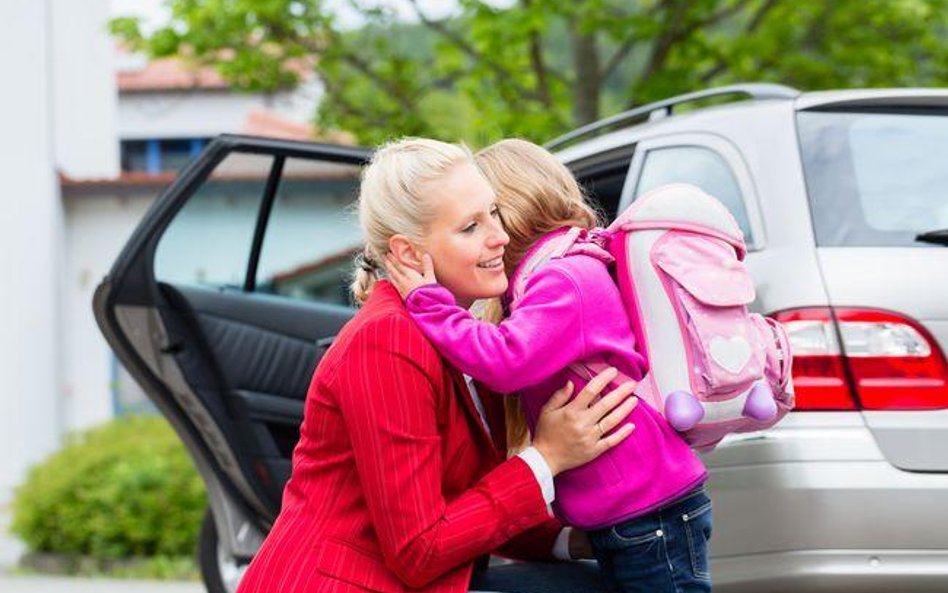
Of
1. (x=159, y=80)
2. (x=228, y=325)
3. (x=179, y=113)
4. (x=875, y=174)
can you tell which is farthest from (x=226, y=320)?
(x=159, y=80)

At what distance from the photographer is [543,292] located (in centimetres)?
284

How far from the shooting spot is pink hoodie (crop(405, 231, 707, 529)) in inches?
111

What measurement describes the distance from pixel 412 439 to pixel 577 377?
0.34 m

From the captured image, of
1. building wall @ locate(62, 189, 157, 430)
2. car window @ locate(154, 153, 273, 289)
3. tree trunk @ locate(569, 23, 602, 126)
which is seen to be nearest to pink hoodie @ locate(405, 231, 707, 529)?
car window @ locate(154, 153, 273, 289)

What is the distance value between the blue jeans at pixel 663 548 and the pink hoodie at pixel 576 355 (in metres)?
0.03

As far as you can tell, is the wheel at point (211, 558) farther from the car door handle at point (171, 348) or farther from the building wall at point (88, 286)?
the building wall at point (88, 286)

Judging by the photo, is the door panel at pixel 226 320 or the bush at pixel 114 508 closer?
the door panel at pixel 226 320

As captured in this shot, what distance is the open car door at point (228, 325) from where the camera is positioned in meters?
5.12

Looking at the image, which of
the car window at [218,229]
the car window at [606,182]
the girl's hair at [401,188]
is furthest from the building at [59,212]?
the girl's hair at [401,188]

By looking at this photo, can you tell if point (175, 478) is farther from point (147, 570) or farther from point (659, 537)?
point (659, 537)

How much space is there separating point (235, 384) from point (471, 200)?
2641mm

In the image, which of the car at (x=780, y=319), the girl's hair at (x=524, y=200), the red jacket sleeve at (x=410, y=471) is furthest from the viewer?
the car at (x=780, y=319)

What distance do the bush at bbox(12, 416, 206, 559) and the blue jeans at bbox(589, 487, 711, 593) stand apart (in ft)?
27.4

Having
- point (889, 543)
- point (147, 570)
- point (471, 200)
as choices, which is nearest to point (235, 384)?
point (889, 543)
